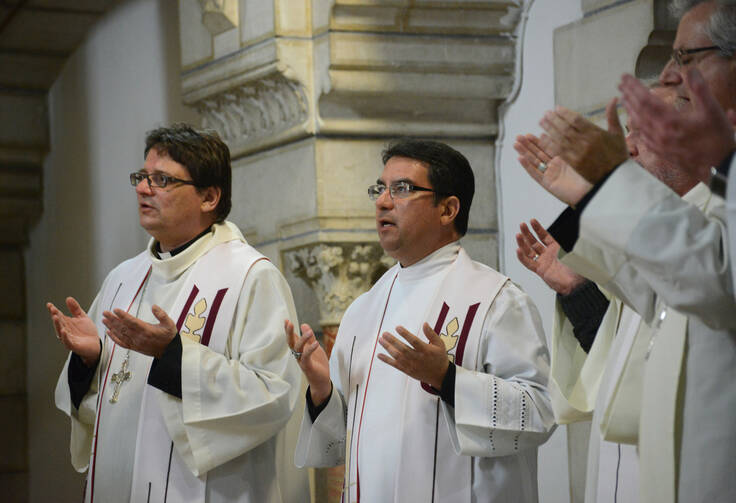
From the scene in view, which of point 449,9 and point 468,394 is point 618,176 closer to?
point 468,394

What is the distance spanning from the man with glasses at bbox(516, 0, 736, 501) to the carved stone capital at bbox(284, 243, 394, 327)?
3.13m

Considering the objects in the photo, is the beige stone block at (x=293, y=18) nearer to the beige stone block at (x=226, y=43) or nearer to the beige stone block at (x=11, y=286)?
the beige stone block at (x=226, y=43)

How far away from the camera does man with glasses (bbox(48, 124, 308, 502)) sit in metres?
4.08

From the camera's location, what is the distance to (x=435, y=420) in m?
3.95

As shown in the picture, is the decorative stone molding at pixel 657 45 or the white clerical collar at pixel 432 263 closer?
the white clerical collar at pixel 432 263

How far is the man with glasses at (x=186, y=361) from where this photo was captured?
4082 mm

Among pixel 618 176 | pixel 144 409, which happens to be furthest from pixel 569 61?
pixel 618 176

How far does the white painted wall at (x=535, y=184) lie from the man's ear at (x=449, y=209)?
1.37m

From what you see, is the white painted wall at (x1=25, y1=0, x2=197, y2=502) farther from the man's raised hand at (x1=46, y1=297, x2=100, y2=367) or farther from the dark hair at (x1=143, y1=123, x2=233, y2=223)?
the man's raised hand at (x1=46, y1=297, x2=100, y2=367)

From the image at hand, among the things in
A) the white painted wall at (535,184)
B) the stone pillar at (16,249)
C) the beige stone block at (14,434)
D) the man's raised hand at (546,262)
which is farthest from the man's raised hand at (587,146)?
the beige stone block at (14,434)

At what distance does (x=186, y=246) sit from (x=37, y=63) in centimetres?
476

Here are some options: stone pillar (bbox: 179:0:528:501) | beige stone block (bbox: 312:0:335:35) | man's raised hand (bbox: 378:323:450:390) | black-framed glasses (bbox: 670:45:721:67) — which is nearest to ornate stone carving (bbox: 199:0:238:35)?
stone pillar (bbox: 179:0:528:501)

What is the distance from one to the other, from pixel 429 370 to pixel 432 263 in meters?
0.66

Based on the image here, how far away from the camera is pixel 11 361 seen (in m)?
9.34
